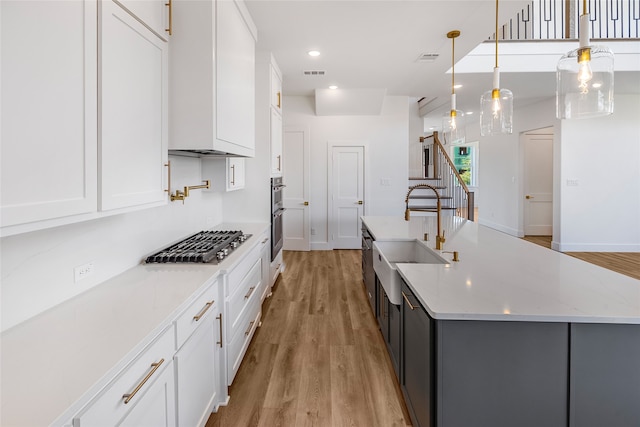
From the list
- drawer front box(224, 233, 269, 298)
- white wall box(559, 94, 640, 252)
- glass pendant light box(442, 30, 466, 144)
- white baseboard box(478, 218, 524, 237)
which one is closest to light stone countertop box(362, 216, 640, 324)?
drawer front box(224, 233, 269, 298)

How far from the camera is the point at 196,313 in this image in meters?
1.60

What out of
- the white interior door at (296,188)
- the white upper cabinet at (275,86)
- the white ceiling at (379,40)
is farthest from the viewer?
the white interior door at (296,188)

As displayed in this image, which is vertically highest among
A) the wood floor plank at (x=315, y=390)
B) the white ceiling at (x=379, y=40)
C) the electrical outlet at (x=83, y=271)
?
the white ceiling at (x=379, y=40)

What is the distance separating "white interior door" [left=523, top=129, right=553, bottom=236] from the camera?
766 cm

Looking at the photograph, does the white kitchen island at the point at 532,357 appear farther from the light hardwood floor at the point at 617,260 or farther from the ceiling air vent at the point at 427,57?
the light hardwood floor at the point at 617,260

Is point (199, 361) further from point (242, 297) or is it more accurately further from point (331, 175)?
point (331, 175)

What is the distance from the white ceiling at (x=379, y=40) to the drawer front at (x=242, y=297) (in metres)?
2.29

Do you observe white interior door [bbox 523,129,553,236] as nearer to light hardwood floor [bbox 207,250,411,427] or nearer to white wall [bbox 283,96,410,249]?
white wall [bbox 283,96,410,249]

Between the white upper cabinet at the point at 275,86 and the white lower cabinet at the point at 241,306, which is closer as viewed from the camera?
the white lower cabinet at the point at 241,306

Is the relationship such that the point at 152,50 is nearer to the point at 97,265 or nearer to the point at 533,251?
the point at 97,265

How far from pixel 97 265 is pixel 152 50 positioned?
1.10m

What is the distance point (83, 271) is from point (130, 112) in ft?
2.47

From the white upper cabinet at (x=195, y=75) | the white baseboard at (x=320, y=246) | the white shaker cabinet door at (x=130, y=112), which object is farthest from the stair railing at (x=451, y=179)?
the white shaker cabinet door at (x=130, y=112)

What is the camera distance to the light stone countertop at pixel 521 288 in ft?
4.31
